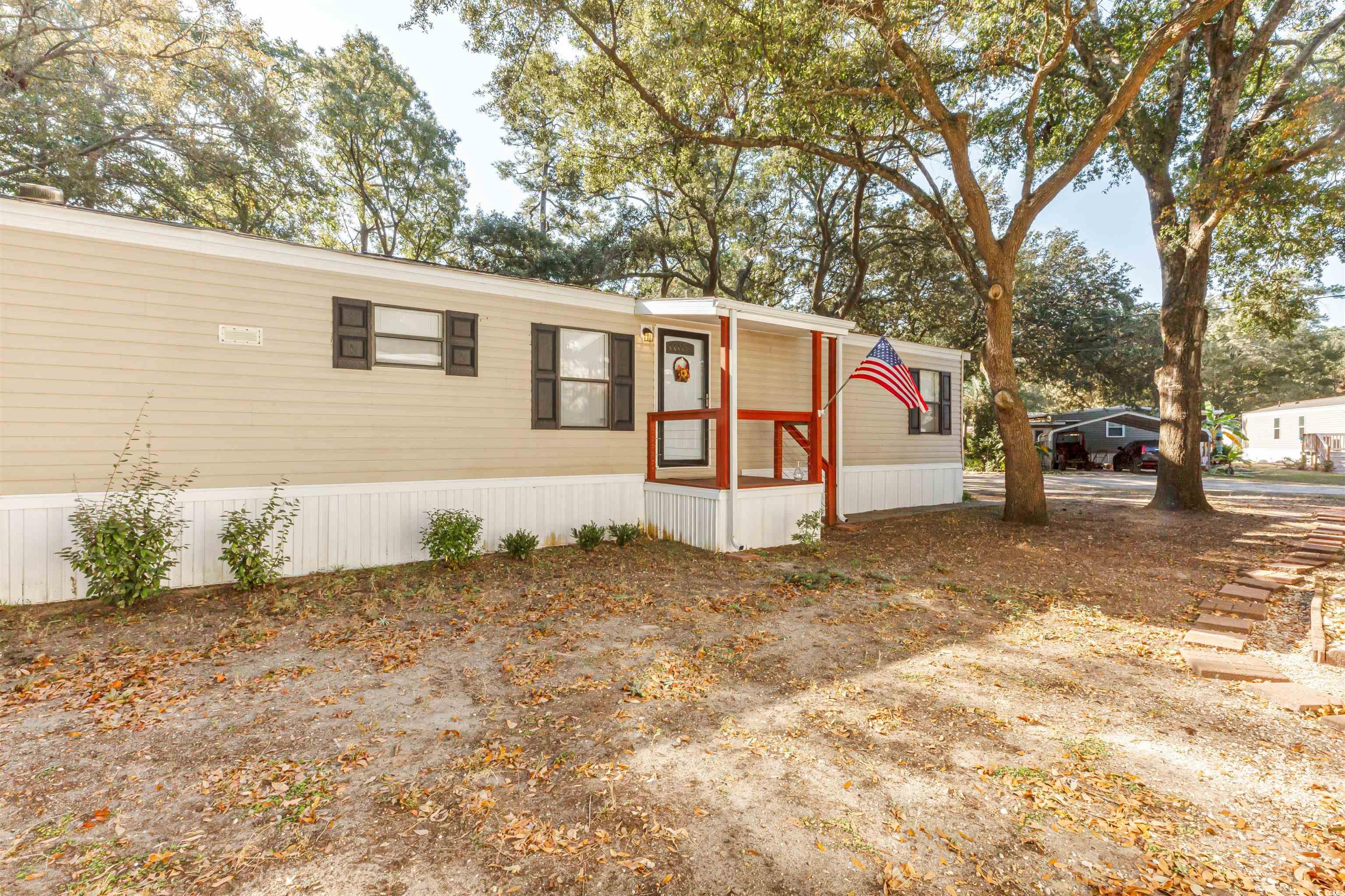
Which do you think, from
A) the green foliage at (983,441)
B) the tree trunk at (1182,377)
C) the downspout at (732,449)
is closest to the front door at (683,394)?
the downspout at (732,449)

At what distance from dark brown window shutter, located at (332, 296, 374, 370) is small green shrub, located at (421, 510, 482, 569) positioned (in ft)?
6.03

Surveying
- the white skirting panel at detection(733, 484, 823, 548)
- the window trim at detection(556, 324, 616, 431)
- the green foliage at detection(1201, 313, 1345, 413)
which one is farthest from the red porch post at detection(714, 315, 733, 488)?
the green foliage at detection(1201, 313, 1345, 413)

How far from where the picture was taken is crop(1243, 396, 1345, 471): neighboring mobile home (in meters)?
23.6

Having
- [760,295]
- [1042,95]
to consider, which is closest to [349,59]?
[760,295]

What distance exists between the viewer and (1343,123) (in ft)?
27.1

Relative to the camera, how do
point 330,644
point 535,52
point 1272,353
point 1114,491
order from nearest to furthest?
point 330,644
point 535,52
point 1114,491
point 1272,353

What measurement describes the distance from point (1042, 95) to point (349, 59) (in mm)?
16368

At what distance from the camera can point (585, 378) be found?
7.80 metres

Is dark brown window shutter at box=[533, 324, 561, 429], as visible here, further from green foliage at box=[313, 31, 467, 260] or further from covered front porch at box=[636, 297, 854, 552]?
green foliage at box=[313, 31, 467, 260]

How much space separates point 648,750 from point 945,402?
11261 mm

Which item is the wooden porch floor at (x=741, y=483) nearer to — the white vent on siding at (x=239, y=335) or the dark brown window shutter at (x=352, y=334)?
the dark brown window shutter at (x=352, y=334)

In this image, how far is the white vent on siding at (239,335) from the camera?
5.60 meters

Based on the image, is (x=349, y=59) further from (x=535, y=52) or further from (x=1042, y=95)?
(x=1042, y=95)

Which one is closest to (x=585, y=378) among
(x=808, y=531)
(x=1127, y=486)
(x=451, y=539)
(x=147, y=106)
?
(x=451, y=539)
